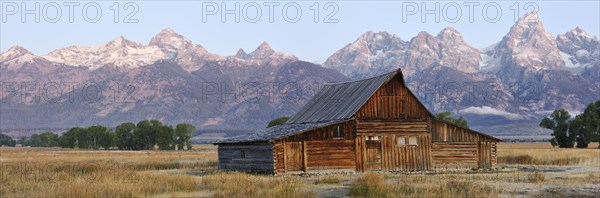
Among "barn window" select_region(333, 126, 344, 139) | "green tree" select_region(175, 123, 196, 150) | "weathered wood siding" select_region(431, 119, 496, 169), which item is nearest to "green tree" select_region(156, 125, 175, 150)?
"green tree" select_region(175, 123, 196, 150)

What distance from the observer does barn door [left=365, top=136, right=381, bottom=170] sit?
147ft

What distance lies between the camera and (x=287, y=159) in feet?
139

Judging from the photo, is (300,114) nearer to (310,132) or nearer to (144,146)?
(310,132)

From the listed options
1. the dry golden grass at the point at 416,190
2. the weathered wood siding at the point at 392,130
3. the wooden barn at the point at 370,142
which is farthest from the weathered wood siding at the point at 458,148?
the dry golden grass at the point at 416,190

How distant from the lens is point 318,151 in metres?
43.5

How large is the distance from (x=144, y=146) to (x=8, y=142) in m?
80.6

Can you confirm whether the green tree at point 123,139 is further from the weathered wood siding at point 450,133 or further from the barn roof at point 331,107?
the weathered wood siding at point 450,133

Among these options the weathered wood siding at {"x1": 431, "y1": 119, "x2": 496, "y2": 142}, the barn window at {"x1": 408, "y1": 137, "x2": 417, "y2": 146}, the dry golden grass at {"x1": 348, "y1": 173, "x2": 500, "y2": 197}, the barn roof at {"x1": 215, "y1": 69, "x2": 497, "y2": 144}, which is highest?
the barn roof at {"x1": 215, "y1": 69, "x2": 497, "y2": 144}

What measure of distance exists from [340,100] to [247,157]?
24.4ft

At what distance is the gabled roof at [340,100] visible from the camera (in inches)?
1802

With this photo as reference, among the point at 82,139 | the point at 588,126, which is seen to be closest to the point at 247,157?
the point at 588,126

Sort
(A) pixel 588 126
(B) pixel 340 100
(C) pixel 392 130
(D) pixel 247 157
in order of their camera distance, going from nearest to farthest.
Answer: (C) pixel 392 130 → (D) pixel 247 157 → (B) pixel 340 100 → (A) pixel 588 126

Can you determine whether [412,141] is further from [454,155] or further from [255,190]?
[255,190]

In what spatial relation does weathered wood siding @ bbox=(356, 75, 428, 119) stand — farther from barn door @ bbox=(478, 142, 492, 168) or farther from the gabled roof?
barn door @ bbox=(478, 142, 492, 168)
